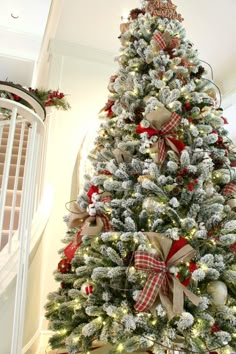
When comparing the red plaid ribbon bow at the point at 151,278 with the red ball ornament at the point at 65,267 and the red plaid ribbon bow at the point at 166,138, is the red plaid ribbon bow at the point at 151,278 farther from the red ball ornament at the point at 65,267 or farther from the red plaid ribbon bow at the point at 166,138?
the red ball ornament at the point at 65,267

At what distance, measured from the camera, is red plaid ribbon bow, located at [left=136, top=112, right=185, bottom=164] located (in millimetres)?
1365

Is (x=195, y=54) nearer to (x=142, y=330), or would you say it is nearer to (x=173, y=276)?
(x=173, y=276)

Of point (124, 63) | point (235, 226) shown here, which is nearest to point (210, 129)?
point (235, 226)

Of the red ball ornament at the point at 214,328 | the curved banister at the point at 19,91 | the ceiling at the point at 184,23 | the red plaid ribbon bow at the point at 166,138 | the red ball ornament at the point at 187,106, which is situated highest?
the ceiling at the point at 184,23

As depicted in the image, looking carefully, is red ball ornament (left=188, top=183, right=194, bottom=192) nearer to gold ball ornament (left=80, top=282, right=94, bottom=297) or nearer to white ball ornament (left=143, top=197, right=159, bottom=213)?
white ball ornament (left=143, top=197, right=159, bottom=213)

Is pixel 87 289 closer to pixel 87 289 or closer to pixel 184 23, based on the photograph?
pixel 87 289

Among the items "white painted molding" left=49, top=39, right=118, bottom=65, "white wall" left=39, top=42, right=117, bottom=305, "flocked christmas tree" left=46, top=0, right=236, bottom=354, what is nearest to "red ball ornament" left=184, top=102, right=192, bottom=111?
"flocked christmas tree" left=46, top=0, right=236, bottom=354

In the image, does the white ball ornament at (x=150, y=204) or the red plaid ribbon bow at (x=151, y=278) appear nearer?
the red plaid ribbon bow at (x=151, y=278)

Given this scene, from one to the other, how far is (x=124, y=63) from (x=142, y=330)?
1339mm

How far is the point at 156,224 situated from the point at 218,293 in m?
0.33

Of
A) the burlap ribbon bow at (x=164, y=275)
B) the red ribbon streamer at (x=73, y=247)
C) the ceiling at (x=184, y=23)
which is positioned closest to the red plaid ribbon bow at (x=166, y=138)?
the burlap ribbon bow at (x=164, y=275)

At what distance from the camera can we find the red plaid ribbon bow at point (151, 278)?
3.54 feet

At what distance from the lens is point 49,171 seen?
8.97 feet

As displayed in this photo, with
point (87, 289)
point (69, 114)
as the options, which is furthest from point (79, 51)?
point (87, 289)
